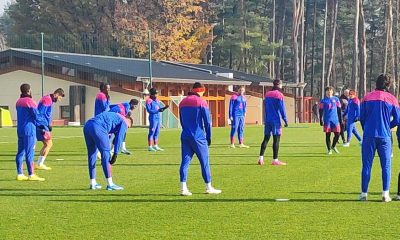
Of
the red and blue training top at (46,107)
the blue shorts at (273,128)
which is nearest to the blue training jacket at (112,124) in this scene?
the red and blue training top at (46,107)

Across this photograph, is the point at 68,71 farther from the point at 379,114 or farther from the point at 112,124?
the point at 379,114

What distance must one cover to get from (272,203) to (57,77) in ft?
138

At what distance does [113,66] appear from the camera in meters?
52.6

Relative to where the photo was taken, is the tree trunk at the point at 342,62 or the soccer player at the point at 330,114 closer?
the soccer player at the point at 330,114

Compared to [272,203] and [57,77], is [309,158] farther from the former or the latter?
[57,77]

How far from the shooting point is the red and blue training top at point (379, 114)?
10609 millimetres

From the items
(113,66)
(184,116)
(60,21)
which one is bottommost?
(184,116)

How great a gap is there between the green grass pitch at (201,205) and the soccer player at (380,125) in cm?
55

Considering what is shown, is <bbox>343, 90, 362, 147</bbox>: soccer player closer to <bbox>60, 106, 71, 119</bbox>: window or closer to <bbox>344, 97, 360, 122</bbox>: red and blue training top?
<bbox>344, 97, 360, 122</bbox>: red and blue training top

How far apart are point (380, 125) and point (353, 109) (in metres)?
12.2

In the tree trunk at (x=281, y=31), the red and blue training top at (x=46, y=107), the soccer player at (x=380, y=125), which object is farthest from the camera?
the tree trunk at (x=281, y=31)

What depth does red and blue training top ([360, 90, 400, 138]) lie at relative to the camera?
34.8 feet

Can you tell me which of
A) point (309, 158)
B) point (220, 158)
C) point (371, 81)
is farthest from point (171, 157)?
point (371, 81)

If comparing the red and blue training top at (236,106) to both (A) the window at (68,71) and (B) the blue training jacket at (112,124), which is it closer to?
(B) the blue training jacket at (112,124)
